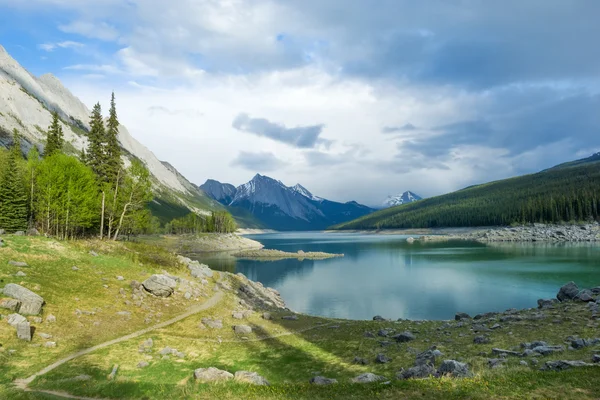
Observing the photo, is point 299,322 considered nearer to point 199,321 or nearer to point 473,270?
point 199,321

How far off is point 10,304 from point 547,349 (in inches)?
1245

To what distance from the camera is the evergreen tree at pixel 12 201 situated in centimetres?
6159

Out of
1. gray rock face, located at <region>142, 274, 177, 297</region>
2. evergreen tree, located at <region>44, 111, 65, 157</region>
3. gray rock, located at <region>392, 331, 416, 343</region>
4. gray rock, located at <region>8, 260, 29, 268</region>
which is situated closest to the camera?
gray rock, located at <region>392, 331, 416, 343</region>

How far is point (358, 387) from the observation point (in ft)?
48.6

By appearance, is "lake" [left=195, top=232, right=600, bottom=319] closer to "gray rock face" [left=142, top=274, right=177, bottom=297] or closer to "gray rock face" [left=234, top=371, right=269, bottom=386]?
"gray rock face" [left=142, top=274, right=177, bottom=297]

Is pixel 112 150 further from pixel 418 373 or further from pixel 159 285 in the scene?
pixel 418 373

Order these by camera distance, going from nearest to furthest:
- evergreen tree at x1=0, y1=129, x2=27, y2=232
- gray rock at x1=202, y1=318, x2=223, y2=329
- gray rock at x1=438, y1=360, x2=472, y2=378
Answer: gray rock at x1=438, y1=360, x2=472, y2=378 < gray rock at x1=202, y1=318, x2=223, y2=329 < evergreen tree at x1=0, y1=129, x2=27, y2=232

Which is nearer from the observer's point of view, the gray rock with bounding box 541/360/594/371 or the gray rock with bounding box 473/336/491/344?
the gray rock with bounding box 541/360/594/371

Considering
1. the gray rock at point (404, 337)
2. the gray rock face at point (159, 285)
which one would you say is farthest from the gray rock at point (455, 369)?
the gray rock face at point (159, 285)

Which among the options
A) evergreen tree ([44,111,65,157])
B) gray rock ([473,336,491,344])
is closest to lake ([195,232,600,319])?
gray rock ([473,336,491,344])

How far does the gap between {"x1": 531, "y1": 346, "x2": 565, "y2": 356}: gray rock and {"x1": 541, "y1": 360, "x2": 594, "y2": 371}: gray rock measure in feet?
9.23

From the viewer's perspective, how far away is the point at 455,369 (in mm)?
15797

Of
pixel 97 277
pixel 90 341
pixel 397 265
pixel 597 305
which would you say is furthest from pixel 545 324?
pixel 397 265

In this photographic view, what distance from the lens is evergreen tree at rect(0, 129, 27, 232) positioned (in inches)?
2425
